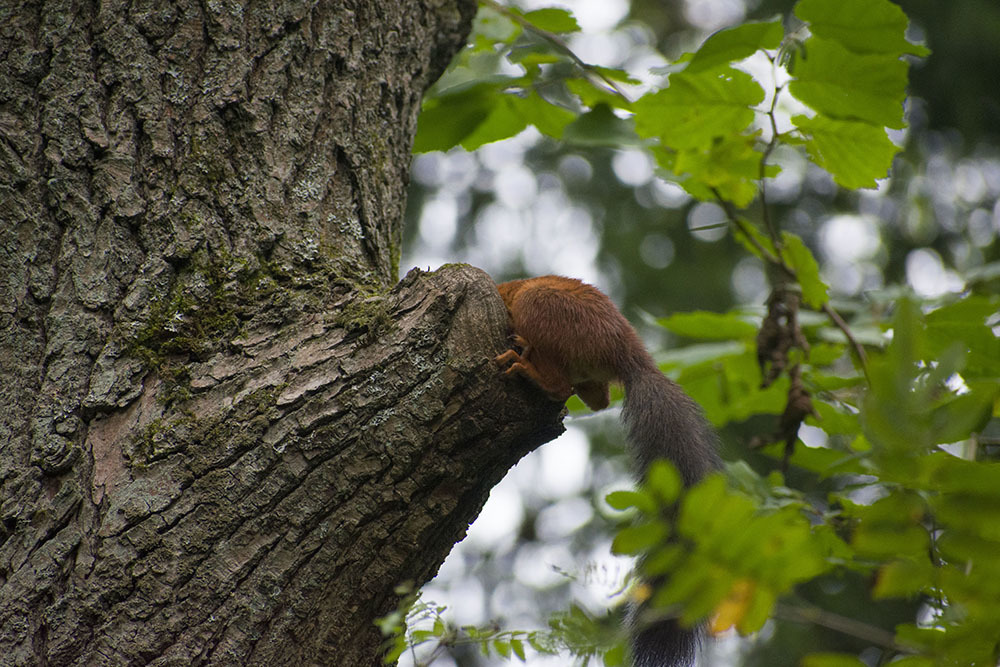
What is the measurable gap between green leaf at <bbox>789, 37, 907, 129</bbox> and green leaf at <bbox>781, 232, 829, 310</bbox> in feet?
1.41

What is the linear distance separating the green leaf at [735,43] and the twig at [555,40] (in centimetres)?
54

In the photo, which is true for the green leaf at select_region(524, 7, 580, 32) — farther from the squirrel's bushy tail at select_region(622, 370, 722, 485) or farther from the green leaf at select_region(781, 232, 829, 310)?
the squirrel's bushy tail at select_region(622, 370, 722, 485)

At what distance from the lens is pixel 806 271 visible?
2451mm

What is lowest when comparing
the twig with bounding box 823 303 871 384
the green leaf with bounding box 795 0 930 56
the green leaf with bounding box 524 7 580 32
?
the twig with bounding box 823 303 871 384

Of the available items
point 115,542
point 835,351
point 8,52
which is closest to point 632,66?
point 835,351

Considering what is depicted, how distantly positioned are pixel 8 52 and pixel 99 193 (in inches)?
16.5

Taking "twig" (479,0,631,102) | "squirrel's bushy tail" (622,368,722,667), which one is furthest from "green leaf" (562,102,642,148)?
"squirrel's bushy tail" (622,368,722,667)

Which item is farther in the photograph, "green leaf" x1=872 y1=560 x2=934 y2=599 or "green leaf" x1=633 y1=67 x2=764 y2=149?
"green leaf" x1=633 y1=67 x2=764 y2=149

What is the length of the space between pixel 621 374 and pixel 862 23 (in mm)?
1067

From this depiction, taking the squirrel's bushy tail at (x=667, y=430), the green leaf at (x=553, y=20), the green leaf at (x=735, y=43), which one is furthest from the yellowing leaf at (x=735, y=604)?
the green leaf at (x=553, y=20)

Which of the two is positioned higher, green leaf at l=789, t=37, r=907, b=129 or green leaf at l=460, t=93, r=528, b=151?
green leaf at l=789, t=37, r=907, b=129

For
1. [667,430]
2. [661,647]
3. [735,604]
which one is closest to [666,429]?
[667,430]

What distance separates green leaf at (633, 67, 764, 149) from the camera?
2254 millimetres

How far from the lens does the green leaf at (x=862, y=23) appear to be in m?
2.01
